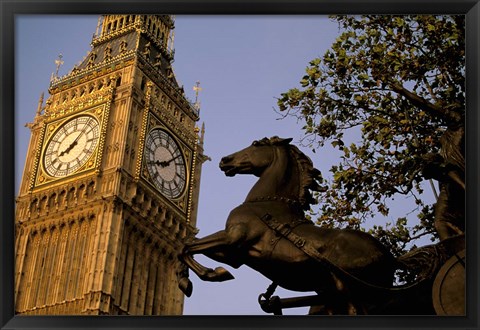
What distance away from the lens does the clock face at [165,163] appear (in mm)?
48844

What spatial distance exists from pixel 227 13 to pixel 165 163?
41086 millimetres

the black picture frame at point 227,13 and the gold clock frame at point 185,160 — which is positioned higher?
the gold clock frame at point 185,160

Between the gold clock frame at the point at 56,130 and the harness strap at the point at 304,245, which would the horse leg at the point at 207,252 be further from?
the gold clock frame at the point at 56,130

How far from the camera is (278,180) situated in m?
10.2

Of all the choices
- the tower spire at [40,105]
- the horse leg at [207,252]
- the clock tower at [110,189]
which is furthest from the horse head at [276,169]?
the tower spire at [40,105]

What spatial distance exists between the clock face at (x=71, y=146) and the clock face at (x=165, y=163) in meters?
3.11

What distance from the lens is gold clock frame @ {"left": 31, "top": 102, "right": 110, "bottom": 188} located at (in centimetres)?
4700

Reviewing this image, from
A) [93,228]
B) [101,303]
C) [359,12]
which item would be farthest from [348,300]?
[93,228]

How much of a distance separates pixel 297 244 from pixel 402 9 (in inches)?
106

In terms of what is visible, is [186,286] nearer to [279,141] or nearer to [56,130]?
[279,141]

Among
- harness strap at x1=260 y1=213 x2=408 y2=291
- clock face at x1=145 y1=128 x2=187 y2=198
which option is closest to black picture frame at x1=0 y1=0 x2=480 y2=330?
harness strap at x1=260 y1=213 x2=408 y2=291

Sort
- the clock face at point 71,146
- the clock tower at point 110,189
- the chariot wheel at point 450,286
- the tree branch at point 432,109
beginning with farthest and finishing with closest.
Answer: the clock face at point 71,146, the clock tower at point 110,189, the tree branch at point 432,109, the chariot wheel at point 450,286

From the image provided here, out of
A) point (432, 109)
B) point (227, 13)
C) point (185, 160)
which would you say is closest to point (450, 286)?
point (432, 109)

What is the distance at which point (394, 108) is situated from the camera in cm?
1459
